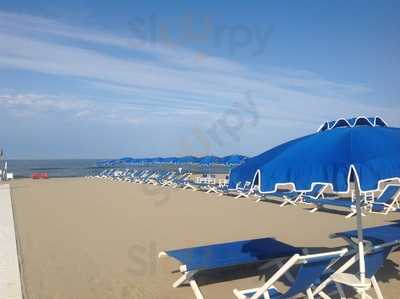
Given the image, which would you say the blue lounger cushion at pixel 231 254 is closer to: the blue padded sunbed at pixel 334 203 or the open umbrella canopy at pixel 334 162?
the open umbrella canopy at pixel 334 162

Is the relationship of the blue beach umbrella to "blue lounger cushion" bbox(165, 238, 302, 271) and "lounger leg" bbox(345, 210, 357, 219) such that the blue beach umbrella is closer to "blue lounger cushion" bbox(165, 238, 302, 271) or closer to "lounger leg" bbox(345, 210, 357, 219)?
"blue lounger cushion" bbox(165, 238, 302, 271)

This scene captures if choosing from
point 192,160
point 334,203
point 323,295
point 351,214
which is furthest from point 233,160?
point 323,295

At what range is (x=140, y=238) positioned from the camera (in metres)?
7.87

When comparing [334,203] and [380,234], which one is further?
[334,203]

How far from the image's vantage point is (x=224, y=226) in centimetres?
912

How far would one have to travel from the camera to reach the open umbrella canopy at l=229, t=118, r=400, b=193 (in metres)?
2.86

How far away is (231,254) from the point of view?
16.3ft

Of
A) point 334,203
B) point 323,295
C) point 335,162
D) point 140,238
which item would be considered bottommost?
point 334,203

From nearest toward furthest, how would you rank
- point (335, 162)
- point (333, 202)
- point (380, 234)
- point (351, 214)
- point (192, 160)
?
1. point (335, 162)
2. point (380, 234)
3. point (351, 214)
4. point (333, 202)
5. point (192, 160)

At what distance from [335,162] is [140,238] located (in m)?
5.54

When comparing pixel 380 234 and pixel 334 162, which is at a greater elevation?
pixel 334 162

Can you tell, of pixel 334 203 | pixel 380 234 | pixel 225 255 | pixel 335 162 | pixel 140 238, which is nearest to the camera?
pixel 335 162

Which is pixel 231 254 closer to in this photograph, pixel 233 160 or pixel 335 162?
pixel 335 162

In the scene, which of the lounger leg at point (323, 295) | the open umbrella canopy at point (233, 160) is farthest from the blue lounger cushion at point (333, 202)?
the open umbrella canopy at point (233, 160)
